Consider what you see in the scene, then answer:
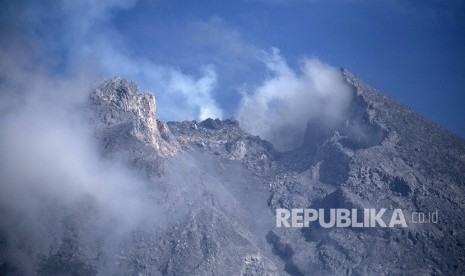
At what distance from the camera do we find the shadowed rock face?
425 feet

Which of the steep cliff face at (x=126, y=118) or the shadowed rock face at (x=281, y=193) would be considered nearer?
the shadowed rock face at (x=281, y=193)

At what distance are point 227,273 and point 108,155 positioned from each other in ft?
171

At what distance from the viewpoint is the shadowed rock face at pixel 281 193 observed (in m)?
130

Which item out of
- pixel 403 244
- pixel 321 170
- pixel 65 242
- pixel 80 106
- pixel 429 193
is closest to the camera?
pixel 65 242

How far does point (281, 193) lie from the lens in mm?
167625

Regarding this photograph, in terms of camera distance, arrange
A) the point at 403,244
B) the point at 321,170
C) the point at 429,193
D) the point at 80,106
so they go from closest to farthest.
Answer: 1. the point at 403,244
2. the point at 429,193
3. the point at 80,106
4. the point at 321,170

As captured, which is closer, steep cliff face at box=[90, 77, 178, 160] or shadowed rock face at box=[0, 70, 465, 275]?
shadowed rock face at box=[0, 70, 465, 275]

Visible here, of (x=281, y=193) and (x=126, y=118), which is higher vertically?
(x=126, y=118)

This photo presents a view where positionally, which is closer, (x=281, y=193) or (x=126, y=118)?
(x=126, y=118)

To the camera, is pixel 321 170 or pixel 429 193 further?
pixel 321 170

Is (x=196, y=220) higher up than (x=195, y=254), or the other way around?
(x=196, y=220)

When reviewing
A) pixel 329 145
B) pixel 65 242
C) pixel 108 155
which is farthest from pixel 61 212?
pixel 329 145

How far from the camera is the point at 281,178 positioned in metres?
176

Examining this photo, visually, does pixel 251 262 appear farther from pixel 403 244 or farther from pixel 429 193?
pixel 429 193
